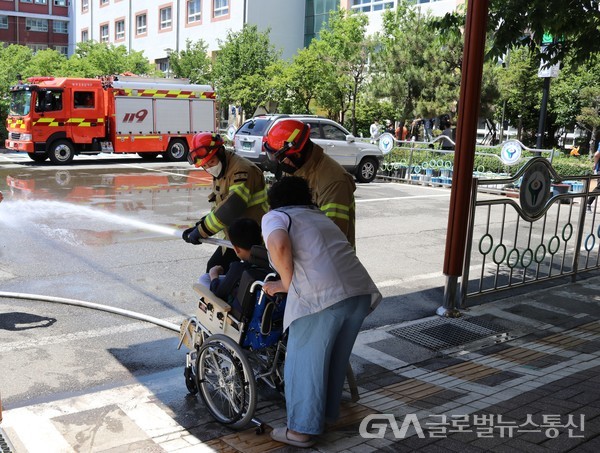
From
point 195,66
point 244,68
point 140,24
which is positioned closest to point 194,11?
point 140,24

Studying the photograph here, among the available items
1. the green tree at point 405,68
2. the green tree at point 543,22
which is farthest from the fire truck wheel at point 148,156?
the green tree at point 543,22

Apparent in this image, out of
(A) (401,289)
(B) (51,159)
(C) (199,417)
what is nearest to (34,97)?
(B) (51,159)

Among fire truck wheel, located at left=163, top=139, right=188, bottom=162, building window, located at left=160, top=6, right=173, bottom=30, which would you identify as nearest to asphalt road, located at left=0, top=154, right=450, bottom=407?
fire truck wheel, located at left=163, top=139, right=188, bottom=162

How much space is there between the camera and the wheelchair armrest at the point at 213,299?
4.10 meters

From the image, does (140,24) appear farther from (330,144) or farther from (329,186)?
(329,186)

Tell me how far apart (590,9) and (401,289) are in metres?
4.04

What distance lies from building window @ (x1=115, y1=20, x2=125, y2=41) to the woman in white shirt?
5409 centimetres

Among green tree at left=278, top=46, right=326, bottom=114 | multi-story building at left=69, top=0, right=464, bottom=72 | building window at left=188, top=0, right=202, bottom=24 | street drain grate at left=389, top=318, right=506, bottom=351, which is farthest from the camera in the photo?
building window at left=188, top=0, right=202, bottom=24

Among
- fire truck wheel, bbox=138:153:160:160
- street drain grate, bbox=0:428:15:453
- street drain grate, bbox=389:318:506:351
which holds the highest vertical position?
fire truck wheel, bbox=138:153:160:160

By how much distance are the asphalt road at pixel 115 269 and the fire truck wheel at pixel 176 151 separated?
25.8 ft

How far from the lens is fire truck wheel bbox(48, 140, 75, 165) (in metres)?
21.8

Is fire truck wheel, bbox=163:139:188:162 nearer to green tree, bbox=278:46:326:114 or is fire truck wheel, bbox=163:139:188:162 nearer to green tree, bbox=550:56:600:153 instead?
green tree, bbox=278:46:326:114

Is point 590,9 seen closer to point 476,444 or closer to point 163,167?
point 476,444

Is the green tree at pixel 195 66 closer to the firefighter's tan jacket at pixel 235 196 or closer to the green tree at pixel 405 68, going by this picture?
the green tree at pixel 405 68
